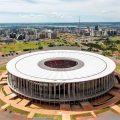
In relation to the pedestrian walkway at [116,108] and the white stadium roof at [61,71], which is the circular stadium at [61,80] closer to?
the white stadium roof at [61,71]

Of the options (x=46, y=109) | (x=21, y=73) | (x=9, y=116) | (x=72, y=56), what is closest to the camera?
(x=9, y=116)

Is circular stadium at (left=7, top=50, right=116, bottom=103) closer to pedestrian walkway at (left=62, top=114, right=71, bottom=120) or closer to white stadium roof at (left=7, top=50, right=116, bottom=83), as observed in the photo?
white stadium roof at (left=7, top=50, right=116, bottom=83)

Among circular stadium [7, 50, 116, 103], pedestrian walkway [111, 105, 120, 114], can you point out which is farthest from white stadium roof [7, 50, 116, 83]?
pedestrian walkway [111, 105, 120, 114]

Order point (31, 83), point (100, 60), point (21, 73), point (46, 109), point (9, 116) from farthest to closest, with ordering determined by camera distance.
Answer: point (100, 60) < point (21, 73) < point (31, 83) < point (46, 109) < point (9, 116)

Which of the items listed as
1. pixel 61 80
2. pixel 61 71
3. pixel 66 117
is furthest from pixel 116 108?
pixel 61 71

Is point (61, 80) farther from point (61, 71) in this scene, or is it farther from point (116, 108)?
point (116, 108)

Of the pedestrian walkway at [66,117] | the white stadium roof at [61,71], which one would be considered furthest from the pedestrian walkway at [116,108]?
the pedestrian walkway at [66,117]

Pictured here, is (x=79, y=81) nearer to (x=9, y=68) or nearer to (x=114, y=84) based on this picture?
(x=114, y=84)

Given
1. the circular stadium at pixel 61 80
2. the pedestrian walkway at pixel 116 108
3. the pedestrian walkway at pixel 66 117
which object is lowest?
the pedestrian walkway at pixel 66 117

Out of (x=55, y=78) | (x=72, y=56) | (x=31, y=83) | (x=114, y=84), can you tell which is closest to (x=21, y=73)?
(x=31, y=83)
